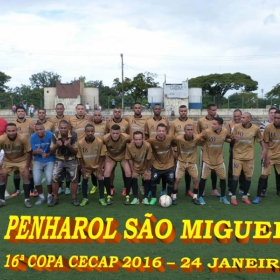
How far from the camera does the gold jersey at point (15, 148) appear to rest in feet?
21.8

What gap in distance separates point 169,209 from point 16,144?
3.30 metres

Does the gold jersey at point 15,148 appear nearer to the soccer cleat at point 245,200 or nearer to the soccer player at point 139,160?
the soccer player at point 139,160

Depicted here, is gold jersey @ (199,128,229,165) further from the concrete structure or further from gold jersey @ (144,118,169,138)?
the concrete structure

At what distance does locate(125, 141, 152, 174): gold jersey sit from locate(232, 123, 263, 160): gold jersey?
1.86 m

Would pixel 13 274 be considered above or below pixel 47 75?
below

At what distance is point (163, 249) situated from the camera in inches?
181

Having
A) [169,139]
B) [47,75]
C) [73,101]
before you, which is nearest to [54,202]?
[169,139]

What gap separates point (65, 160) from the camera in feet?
22.3

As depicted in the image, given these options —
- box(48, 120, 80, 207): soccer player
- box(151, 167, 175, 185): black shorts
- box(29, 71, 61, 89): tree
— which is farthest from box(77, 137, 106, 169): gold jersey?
box(29, 71, 61, 89): tree

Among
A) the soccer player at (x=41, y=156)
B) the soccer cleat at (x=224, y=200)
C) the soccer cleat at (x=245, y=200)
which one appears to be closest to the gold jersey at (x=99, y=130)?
the soccer player at (x=41, y=156)

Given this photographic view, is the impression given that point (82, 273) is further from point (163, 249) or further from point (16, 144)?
point (16, 144)

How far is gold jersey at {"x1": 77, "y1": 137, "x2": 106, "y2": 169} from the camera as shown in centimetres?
671

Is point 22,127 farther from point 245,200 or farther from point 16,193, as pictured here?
point 245,200

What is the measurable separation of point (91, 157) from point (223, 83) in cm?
4723
